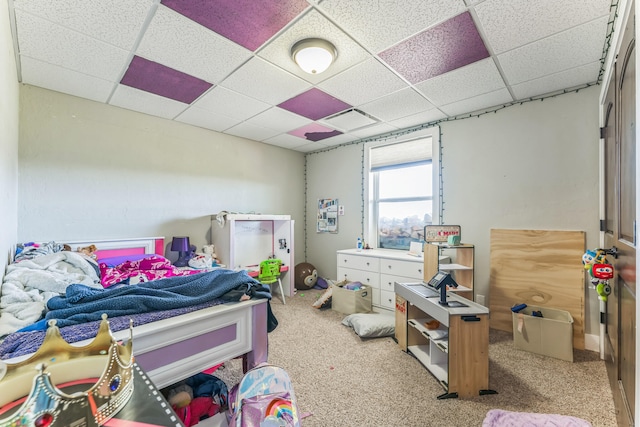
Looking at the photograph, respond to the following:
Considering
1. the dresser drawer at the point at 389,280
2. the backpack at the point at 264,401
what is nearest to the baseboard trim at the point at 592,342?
the dresser drawer at the point at 389,280

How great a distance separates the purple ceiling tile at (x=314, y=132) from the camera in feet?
11.9

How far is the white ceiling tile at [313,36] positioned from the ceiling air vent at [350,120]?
87 cm

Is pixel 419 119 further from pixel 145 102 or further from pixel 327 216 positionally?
pixel 145 102

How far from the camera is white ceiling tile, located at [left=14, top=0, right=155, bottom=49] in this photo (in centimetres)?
156

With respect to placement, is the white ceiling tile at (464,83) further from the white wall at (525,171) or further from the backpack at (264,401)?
the backpack at (264,401)

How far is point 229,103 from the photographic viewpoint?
288 centimetres

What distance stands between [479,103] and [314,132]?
80.2 inches

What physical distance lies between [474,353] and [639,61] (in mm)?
1678

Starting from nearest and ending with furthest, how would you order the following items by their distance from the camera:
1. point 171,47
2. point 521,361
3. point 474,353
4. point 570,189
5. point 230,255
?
point 474,353 → point 171,47 → point 521,361 → point 570,189 → point 230,255

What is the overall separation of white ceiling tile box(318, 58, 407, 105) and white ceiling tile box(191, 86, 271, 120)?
821 mm

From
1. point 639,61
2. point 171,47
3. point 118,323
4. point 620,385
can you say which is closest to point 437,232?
point 620,385

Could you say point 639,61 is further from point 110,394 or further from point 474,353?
point 110,394

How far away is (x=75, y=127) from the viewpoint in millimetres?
2756

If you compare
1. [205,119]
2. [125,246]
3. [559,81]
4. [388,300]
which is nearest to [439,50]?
[559,81]
